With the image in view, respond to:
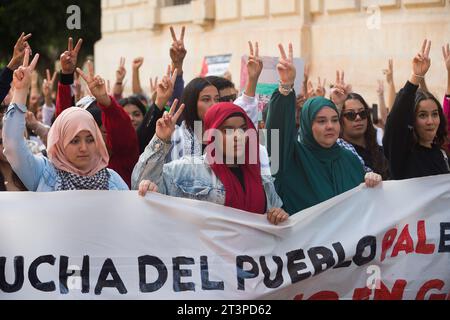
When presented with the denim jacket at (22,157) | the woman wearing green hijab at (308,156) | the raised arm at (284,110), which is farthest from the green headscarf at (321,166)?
the denim jacket at (22,157)

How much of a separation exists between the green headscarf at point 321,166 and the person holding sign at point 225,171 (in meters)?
0.44

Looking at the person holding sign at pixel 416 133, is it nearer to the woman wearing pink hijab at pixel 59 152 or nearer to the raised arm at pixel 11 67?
the woman wearing pink hijab at pixel 59 152

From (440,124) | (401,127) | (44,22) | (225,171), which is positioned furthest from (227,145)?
(44,22)

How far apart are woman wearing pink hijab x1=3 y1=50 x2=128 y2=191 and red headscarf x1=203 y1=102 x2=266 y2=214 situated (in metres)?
0.60

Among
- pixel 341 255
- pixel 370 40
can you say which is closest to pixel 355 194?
pixel 341 255

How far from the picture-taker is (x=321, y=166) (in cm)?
616

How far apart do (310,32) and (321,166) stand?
907 cm

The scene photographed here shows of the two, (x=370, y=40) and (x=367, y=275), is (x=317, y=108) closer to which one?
(x=367, y=275)

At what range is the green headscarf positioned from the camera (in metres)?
6.12

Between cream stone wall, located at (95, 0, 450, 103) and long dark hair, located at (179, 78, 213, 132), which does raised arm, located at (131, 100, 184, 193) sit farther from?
cream stone wall, located at (95, 0, 450, 103)

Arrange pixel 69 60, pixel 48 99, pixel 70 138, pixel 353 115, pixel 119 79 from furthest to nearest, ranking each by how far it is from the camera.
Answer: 1. pixel 48 99
2. pixel 119 79
3. pixel 69 60
4. pixel 353 115
5. pixel 70 138

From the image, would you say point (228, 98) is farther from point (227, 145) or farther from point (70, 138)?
point (70, 138)

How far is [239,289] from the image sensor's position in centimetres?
566

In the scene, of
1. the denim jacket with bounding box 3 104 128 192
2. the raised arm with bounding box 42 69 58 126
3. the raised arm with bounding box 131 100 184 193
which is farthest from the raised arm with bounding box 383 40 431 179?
the raised arm with bounding box 42 69 58 126
